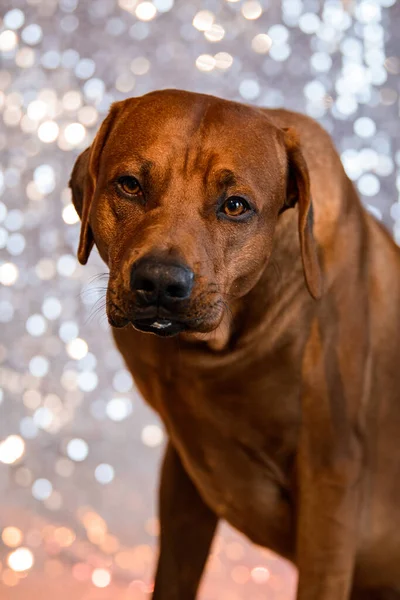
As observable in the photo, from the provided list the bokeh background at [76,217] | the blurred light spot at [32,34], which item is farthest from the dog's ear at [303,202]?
the blurred light spot at [32,34]

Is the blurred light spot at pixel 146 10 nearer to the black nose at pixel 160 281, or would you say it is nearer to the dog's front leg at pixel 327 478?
the dog's front leg at pixel 327 478

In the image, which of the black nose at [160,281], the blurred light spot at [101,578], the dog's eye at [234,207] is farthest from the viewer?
the blurred light spot at [101,578]

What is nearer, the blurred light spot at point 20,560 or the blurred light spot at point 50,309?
the blurred light spot at point 20,560

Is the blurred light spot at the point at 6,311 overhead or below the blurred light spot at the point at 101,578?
overhead

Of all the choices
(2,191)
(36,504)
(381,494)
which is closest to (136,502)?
(36,504)

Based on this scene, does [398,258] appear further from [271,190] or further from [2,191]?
[2,191]

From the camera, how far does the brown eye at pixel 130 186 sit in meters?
1.50

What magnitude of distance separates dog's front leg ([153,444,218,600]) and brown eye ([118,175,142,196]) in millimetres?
638

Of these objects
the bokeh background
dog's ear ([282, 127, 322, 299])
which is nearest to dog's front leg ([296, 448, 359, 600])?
dog's ear ([282, 127, 322, 299])

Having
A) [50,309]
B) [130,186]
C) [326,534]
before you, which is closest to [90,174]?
[130,186]

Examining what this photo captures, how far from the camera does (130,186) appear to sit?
1.51 m

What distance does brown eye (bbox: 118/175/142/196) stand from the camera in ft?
4.94

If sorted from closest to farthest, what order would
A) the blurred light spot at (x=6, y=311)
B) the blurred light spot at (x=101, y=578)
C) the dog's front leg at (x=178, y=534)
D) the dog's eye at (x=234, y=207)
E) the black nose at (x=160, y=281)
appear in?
the black nose at (x=160, y=281) → the dog's eye at (x=234, y=207) → the dog's front leg at (x=178, y=534) → the blurred light spot at (x=101, y=578) → the blurred light spot at (x=6, y=311)

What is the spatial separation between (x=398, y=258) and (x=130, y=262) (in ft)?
1.82
